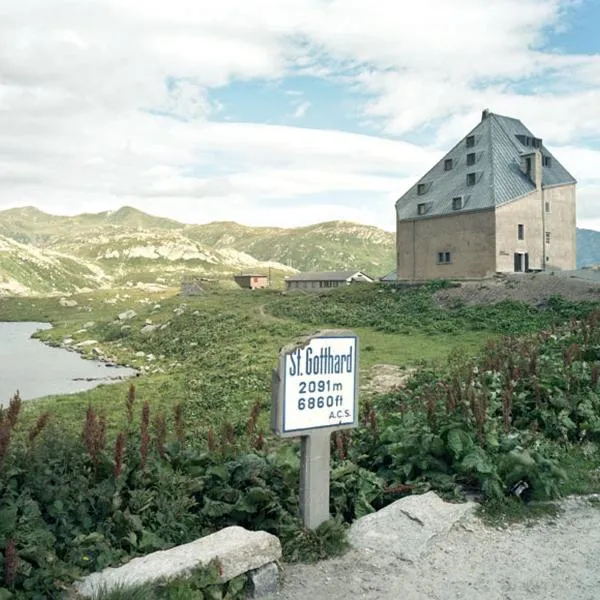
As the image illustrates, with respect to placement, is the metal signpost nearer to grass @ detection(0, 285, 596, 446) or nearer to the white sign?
the white sign

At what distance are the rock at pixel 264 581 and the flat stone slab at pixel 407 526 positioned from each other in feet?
4.28

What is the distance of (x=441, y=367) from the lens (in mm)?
22344

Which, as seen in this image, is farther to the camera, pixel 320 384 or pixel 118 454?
pixel 320 384

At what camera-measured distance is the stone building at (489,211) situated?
183 ft

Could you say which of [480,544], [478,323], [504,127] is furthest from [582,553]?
[504,127]

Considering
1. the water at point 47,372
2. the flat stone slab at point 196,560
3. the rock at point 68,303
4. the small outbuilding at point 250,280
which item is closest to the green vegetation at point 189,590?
the flat stone slab at point 196,560

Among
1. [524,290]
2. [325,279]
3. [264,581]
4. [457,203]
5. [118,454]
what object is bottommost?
[264,581]

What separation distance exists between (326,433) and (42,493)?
3.43 metres

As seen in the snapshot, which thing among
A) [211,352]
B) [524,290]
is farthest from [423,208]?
[211,352]

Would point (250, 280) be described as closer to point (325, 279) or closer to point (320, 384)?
point (325, 279)

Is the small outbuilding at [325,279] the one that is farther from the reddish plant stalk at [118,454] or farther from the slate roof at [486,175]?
the reddish plant stalk at [118,454]

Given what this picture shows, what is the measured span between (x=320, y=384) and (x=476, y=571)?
287cm

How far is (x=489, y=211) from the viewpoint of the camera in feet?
180

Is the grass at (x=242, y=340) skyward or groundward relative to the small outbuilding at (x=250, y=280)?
groundward
